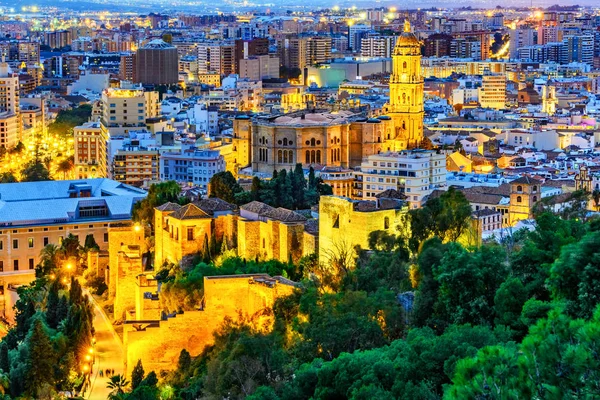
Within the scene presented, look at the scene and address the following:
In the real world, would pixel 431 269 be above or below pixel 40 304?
above

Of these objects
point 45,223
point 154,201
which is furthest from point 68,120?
point 154,201

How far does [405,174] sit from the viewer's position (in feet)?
94.9

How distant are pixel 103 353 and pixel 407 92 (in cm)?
1947

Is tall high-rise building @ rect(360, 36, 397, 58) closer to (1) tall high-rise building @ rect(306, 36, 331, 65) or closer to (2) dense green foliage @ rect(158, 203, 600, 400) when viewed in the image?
(1) tall high-rise building @ rect(306, 36, 331, 65)

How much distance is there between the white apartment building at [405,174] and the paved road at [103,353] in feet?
26.8

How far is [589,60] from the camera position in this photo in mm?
91188

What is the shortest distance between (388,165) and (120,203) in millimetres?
5355

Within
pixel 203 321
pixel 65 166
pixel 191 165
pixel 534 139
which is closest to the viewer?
pixel 203 321

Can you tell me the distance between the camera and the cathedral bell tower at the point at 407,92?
3762 cm

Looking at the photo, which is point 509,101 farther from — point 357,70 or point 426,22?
point 426,22

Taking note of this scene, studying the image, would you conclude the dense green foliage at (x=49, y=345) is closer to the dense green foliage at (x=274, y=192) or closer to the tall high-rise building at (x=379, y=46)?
the dense green foliage at (x=274, y=192)

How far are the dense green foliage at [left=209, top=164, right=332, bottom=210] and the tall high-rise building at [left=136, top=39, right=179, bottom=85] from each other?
47439mm

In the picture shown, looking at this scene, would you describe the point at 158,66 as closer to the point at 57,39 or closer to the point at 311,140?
the point at 311,140

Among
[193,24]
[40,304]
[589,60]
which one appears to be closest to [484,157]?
[40,304]
